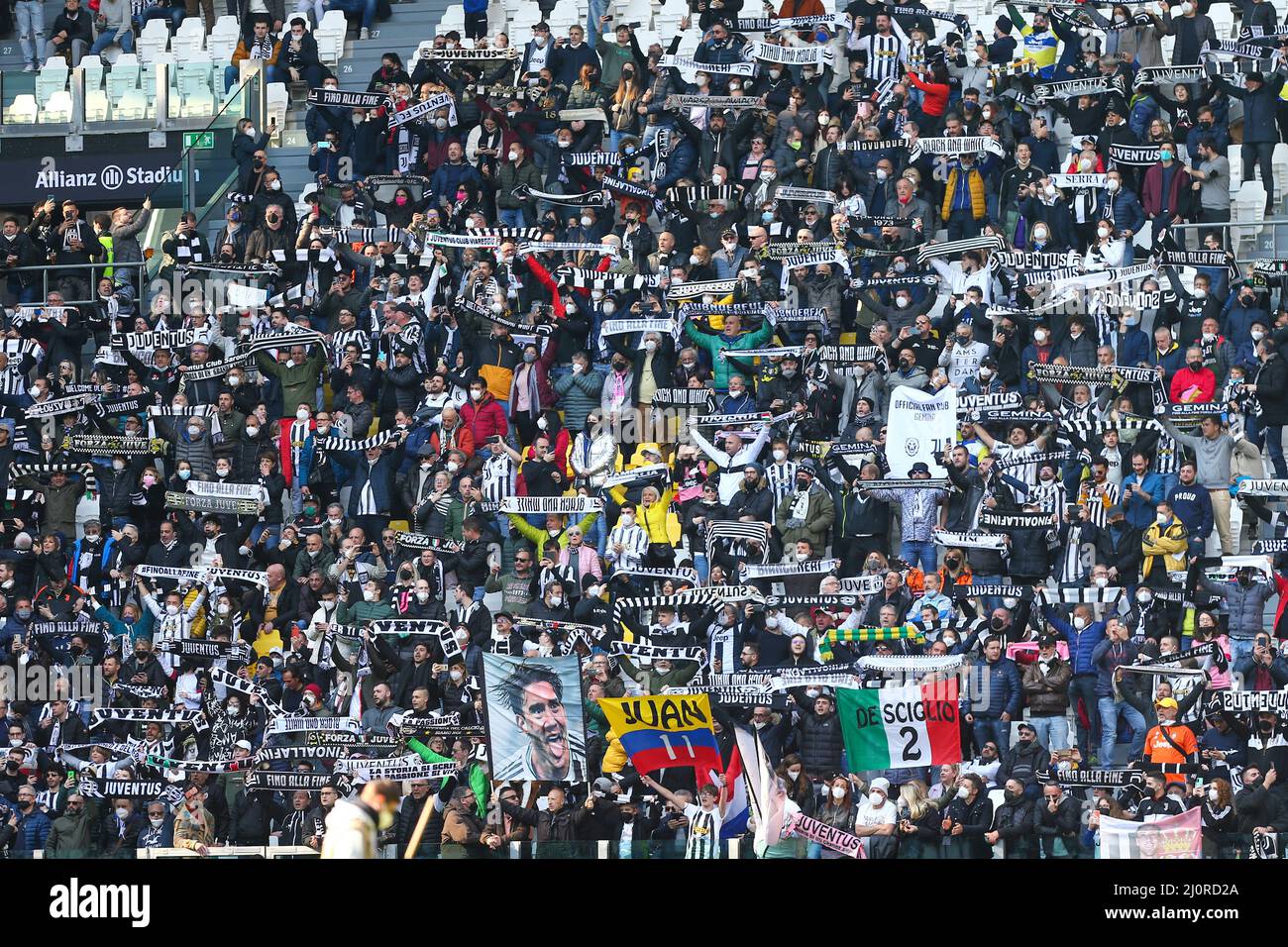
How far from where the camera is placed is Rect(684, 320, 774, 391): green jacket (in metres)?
22.3

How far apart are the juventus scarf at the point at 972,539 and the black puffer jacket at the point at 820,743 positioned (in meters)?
2.31

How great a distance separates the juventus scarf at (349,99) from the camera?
25422 millimetres

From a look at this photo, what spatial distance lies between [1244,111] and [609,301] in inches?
255

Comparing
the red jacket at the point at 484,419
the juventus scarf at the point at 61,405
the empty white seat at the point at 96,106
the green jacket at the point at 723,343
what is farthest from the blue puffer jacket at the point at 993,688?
the empty white seat at the point at 96,106

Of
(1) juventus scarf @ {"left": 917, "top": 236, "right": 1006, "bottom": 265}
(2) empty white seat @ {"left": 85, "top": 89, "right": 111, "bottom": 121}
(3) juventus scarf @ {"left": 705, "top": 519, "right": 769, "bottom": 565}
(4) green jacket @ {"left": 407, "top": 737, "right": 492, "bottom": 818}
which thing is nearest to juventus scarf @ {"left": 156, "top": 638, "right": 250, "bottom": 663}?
(4) green jacket @ {"left": 407, "top": 737, "right": 492, "bottom": 818}

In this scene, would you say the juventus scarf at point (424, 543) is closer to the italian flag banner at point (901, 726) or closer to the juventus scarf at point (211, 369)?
the juventus scarf at point (211, 369)

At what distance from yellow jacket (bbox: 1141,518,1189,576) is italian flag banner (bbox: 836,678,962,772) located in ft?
8.37

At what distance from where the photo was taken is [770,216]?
23328mm

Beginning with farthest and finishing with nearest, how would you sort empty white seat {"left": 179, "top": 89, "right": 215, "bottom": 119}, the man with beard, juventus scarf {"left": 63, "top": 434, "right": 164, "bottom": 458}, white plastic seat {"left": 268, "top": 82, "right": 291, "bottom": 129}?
white plastic seat {"left": 268, "top": 82, "right": 291, "bottom": 129}
empty white seat {"left": 179, "top": 89, "right": 215, "bottom": 119}
juventus scarf {"left": 63, "top": 434, "right": 164, "bottom": 458}
the man with beard

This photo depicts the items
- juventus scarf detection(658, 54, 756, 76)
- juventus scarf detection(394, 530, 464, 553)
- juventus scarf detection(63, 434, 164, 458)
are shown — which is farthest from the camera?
juventus scarf detection(658, 54, 756, 76)

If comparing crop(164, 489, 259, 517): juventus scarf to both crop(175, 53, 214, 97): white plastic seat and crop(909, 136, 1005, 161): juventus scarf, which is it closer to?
crop(175, 53, 214, 97): white plastic seat

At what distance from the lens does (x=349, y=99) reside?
25.5m

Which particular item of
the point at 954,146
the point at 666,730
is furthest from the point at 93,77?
the point at 666,730
